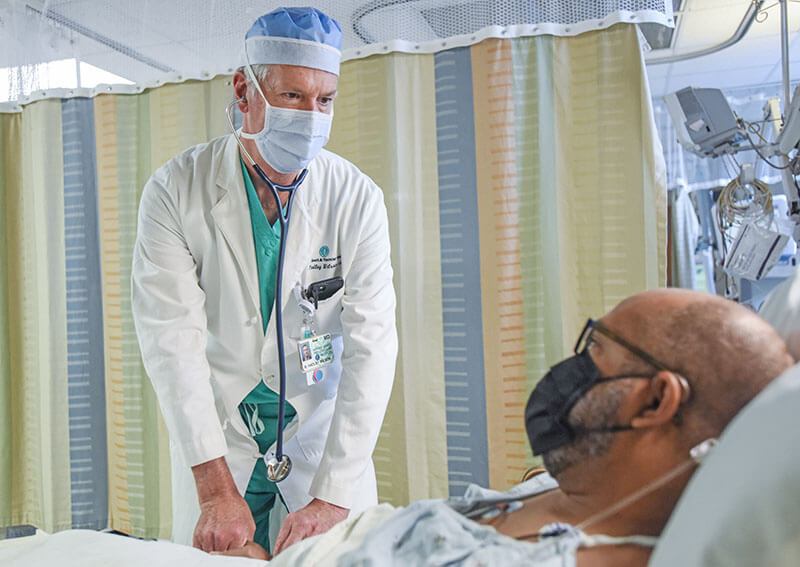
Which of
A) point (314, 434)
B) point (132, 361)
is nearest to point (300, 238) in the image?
point (314, 434)

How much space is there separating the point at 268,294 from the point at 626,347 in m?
0.94

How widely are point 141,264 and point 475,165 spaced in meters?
1.00

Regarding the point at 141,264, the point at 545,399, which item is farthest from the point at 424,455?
the point at 545,399

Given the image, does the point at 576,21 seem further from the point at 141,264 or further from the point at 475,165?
the point at 141,264

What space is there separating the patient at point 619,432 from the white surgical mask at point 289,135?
0.88 metres

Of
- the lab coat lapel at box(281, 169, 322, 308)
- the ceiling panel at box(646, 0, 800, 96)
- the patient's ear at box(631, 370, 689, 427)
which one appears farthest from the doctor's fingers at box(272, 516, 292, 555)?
the ceiling panel at box(646, 0, 800, 96)

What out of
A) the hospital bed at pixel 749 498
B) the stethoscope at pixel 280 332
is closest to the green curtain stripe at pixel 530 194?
the stethoscope at pixel 280 332

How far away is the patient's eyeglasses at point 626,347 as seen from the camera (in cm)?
81

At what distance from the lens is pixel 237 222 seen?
1586 millimetres

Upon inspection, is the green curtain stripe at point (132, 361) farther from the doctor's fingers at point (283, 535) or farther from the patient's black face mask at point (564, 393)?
the patient's black face mask at point (564, 393)

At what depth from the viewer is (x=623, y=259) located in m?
1.85

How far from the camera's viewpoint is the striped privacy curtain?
1871mm

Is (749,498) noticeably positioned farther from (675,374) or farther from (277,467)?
(277,467)

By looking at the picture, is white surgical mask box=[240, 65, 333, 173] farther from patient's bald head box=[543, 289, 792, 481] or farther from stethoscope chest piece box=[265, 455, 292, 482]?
patient's bald head box=[543, 289, 792, 481]
